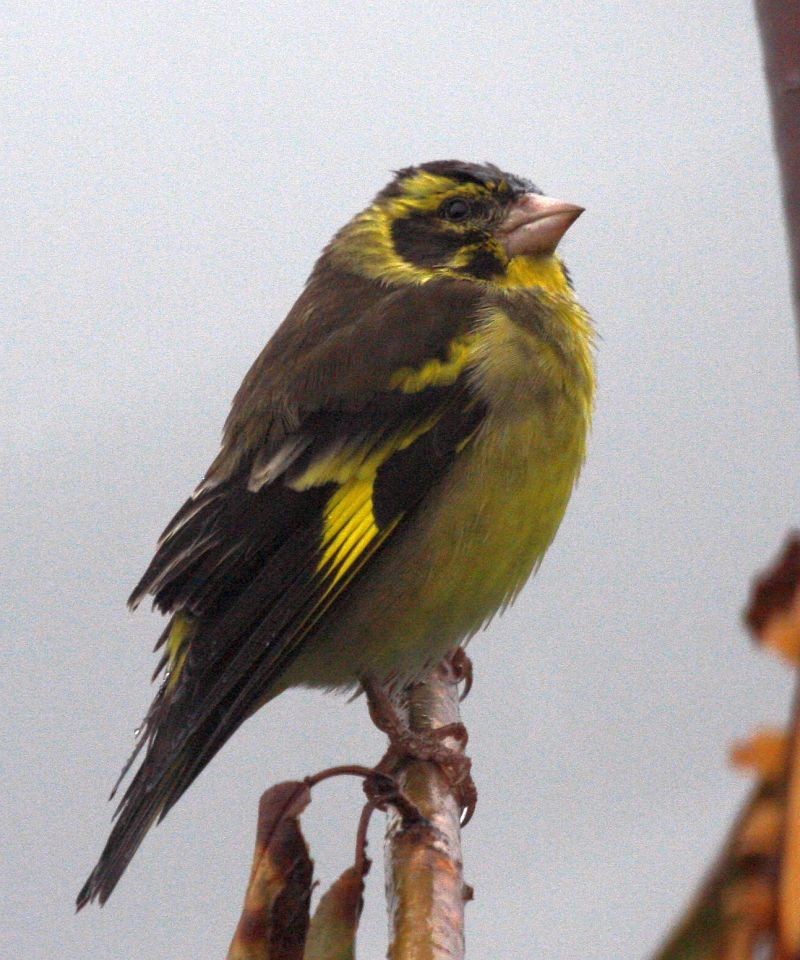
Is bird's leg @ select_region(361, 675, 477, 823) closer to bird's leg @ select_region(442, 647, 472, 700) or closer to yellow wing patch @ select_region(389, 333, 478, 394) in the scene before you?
bird's leg @ select_region(442, 647, 472, 700)

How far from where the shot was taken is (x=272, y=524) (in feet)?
6.43

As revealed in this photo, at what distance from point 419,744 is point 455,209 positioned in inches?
40.0

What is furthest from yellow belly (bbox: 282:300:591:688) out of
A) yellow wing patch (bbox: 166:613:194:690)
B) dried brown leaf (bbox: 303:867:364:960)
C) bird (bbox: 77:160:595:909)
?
dried brown leaf (bbox: 303:867:364:960)

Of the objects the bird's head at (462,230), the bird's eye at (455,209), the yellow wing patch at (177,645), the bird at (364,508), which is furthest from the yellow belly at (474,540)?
the bird's eye at (455,209)

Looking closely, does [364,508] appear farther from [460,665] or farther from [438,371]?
[460,665]

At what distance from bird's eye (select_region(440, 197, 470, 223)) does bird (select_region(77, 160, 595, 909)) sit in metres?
0.21

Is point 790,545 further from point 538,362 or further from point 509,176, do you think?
point 509,176

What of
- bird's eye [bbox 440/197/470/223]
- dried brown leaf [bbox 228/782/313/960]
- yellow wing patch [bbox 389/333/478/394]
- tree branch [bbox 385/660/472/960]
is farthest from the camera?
bird's eye [bbox 440/197/470/223]

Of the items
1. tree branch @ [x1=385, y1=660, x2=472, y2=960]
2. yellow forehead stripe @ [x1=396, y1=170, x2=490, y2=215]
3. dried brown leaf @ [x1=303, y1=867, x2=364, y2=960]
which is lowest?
dried brown leaf @ [x1=303, y1=867, x2=364, y2=960]

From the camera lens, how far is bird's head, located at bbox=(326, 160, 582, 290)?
7.64 feet

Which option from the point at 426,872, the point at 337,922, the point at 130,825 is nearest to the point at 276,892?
the point at 337,922

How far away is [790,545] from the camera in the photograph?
0.27 m

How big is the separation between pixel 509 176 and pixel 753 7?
219cm

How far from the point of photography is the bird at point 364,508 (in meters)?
1.88
